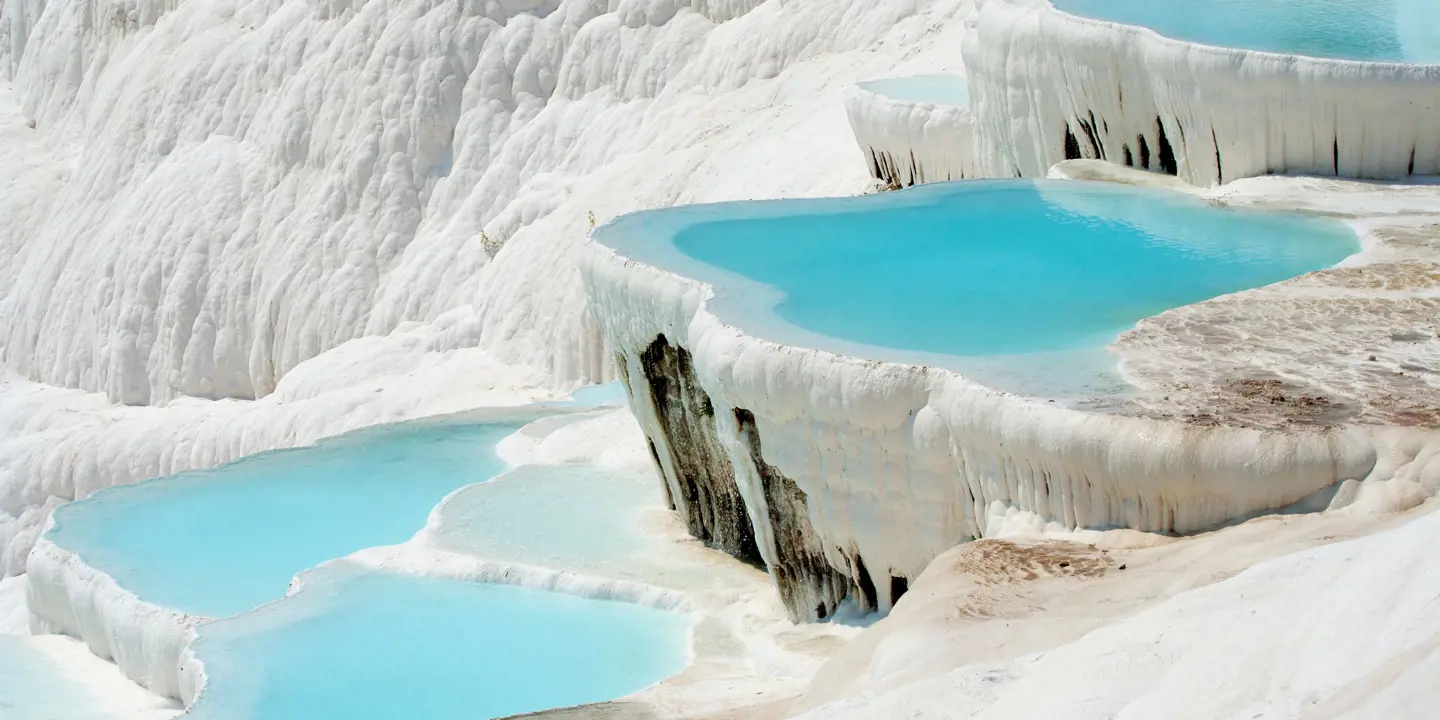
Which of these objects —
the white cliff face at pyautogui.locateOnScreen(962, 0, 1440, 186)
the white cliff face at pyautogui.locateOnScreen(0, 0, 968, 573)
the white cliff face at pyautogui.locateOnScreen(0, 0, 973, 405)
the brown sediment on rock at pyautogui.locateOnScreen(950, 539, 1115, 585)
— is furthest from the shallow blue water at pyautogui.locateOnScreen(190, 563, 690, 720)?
the white cliff face at pyautogui.locateOnScreen(0, 0, 973, 405)

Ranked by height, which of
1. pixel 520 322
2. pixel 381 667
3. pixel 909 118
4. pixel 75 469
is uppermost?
pixel 909 118

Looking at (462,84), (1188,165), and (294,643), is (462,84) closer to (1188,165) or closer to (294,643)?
(1188,165)

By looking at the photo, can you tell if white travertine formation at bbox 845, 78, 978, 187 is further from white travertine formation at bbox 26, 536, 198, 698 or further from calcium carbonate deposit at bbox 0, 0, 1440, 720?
white travertine formation at bbox 26, 536, 198, 698

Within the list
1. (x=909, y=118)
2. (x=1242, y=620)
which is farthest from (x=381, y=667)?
(x=909, y=118)

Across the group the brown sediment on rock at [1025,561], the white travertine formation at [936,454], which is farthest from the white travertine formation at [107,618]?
the brown sediment on rock at [1025,561]

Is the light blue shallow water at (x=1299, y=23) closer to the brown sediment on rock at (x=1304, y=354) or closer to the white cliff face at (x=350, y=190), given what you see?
the brown sediment on rock at (x=1304, y=354)
